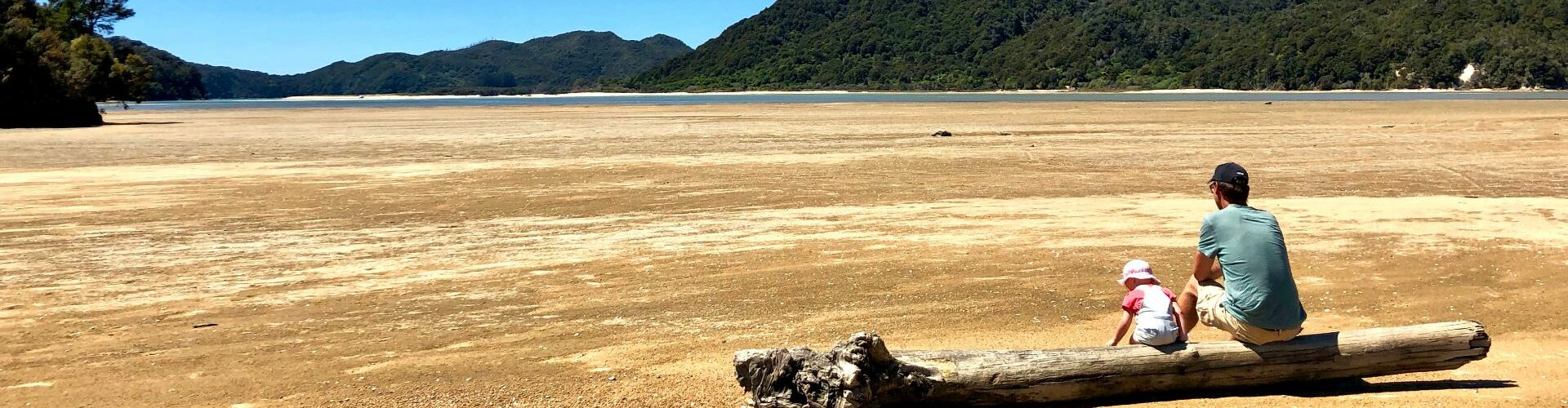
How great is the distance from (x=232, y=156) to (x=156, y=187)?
870cm

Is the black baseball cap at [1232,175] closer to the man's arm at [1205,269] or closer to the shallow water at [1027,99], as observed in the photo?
the man's arm at [1205,269]

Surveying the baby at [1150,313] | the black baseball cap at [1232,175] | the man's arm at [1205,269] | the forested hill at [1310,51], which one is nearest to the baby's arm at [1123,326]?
the baby at [1150,313]

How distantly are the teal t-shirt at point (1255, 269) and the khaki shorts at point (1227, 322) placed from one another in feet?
0.14

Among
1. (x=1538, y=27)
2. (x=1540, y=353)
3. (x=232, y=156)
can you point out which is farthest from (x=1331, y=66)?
(x=1540, y=353)

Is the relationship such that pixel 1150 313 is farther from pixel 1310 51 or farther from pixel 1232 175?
pixel 1310 51

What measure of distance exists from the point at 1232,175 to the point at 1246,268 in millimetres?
515

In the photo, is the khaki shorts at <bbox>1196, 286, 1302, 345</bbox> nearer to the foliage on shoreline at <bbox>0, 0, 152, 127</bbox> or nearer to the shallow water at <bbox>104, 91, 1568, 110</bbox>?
the foliage on shoreline at <bbox>0, 0, 152, 127</bbox>

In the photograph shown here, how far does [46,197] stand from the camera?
57.9ft

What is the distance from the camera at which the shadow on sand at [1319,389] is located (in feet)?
19.6

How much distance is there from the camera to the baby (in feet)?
19.2

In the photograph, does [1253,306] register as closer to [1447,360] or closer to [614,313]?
[1447,360]

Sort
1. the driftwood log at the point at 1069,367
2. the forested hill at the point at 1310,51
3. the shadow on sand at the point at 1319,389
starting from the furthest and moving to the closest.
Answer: the forested hill at the point at 1310,51
the shadow on sand at the point at 1319,389
the driftwood log at the point at 1069,367

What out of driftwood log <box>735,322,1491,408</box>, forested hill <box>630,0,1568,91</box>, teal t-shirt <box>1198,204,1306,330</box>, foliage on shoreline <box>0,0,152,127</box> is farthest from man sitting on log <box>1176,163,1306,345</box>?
forested hill <box>630,0,1568,91</box>

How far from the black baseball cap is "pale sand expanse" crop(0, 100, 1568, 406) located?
44.5 inches
